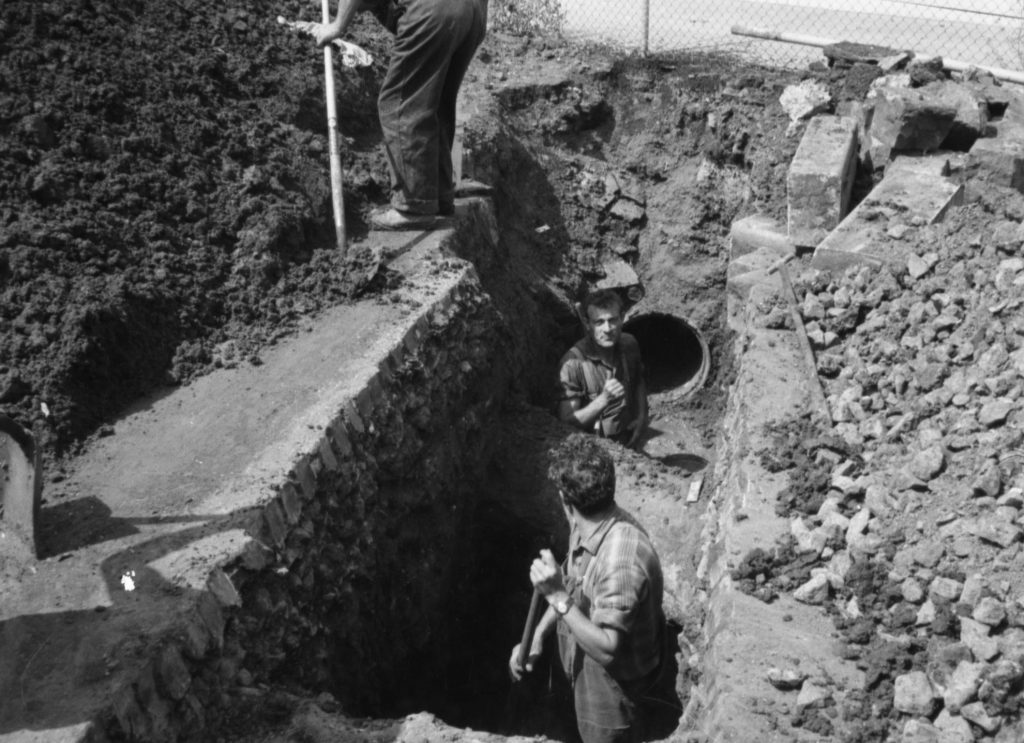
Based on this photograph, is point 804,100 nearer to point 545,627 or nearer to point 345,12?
point 345,12

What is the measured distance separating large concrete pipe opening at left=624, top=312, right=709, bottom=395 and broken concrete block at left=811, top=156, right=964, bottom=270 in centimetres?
217

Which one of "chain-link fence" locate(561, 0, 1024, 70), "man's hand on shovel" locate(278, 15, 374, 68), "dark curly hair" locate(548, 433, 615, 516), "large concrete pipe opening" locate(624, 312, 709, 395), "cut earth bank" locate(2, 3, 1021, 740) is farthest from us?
"chain-link fence" locate(561, 0, 1024, 70)

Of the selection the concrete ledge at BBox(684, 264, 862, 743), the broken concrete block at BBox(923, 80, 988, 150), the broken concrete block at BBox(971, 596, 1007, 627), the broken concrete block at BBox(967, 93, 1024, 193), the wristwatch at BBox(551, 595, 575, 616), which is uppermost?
the broken concrete block at BBox(923, 80, 988, 150)

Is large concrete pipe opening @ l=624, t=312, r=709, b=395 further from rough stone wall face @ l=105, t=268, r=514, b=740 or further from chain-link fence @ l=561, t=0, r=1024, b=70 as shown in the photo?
chain-link fence @ l=561, t=0, r=1024, b=70

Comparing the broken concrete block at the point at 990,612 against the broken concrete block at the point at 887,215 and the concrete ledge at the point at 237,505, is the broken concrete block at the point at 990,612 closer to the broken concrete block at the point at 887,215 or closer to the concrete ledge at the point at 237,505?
the concrete ledge at the point at 237,505

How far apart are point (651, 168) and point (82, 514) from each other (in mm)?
6194

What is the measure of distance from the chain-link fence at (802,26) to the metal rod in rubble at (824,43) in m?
0.03

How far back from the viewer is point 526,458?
7.31 metres

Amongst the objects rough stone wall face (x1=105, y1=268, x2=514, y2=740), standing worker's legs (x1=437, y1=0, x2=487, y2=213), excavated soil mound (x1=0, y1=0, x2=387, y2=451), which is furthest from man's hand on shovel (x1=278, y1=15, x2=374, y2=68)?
rough stone wall face (x1=105, y1=268, x2=514, y2=740)

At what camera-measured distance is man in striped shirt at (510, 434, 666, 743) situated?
4227 millimetres

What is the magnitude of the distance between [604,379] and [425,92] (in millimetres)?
2296

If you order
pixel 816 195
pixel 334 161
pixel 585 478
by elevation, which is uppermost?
pixel 334 161

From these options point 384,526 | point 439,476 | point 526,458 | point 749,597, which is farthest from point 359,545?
point 526,458

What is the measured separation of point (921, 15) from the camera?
11.2m
